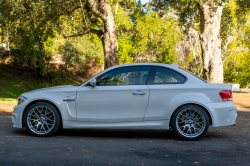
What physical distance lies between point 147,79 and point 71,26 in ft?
45.9

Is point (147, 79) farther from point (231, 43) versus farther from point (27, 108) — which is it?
point (231, 43)

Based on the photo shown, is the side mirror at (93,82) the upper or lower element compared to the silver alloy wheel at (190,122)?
upper

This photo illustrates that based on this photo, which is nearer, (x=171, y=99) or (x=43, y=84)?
(x=171, y=99)

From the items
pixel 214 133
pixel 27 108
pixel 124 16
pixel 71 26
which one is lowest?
pixel 214 133

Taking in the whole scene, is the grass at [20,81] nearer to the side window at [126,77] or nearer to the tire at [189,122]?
the side window at [126,77]

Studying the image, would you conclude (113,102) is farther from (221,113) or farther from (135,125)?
(221,113)

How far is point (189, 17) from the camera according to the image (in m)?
18.8

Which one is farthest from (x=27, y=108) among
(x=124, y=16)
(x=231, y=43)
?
(x=231, y=43)

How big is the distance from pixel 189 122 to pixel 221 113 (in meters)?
0.72

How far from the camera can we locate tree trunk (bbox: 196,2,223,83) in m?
14.2

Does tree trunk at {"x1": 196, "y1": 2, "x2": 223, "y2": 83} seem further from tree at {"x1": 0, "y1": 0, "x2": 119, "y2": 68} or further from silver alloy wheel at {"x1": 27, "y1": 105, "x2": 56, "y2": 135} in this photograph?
silver alloy wheel at {"x1": 27, "y1": 105, "x2": 56, "y2": 135}

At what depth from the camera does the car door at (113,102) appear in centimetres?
606

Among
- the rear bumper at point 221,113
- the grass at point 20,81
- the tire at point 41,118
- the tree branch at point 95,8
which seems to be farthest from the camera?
the grass at point 20,81

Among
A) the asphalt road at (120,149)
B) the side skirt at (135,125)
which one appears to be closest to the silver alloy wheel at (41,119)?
the asphalt road at (120,149)
